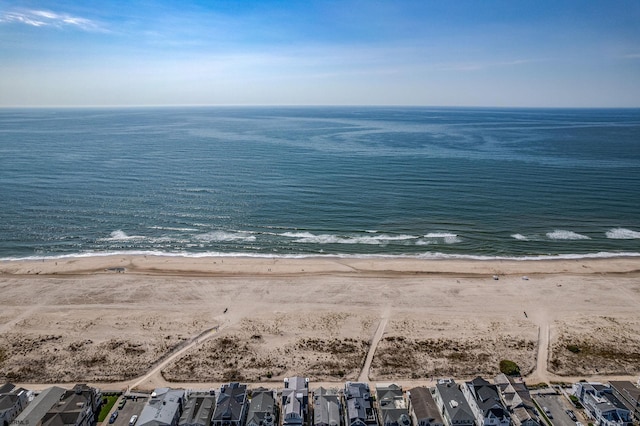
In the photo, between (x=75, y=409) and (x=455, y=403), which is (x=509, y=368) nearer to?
(x=455, y=403)

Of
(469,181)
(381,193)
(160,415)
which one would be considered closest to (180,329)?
(160,415)

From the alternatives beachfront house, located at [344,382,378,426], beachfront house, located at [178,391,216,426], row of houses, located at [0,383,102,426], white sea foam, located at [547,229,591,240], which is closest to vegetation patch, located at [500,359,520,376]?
beachfront house, located at [344,382,378,426]

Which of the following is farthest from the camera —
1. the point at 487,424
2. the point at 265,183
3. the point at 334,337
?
the point at 265,183

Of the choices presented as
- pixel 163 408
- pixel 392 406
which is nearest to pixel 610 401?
pixel 392 406

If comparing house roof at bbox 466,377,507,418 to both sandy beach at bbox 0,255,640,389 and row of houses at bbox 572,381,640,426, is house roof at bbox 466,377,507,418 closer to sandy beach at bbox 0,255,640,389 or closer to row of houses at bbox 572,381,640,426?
sandy beach at bbox 0,255,640,389

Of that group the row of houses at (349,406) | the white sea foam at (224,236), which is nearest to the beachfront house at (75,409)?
the row of houses at (349,406)

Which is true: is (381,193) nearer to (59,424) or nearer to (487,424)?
(487,424)
